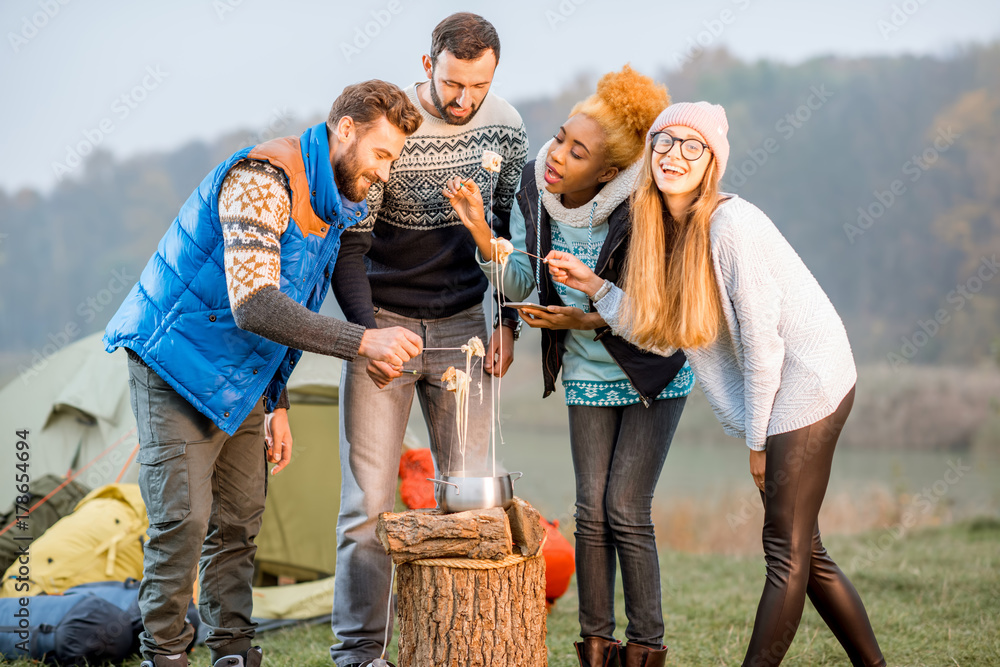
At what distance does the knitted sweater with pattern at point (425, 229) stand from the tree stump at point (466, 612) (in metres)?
0.80

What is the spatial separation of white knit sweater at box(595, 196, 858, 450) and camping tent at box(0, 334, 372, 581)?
2516 mm

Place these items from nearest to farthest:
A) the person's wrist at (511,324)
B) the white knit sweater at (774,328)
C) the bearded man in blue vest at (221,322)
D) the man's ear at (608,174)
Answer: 1. the bearded man in blue vest at (221,322)
2. the white knit sweater at (774,328)
3. the man's ear at (608,174)
4. the person's wrist at (511,324)

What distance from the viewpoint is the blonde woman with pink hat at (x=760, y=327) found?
2338mm

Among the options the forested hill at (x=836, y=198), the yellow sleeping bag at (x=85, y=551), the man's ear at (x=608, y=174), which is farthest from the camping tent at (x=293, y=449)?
the forested hill at (x=836, y=198)

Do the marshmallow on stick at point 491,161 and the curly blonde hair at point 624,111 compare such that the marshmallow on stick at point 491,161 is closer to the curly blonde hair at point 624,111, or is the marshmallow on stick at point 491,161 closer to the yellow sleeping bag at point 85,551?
the curly blonde hair at point 624,111

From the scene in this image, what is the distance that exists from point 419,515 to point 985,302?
2000 cm

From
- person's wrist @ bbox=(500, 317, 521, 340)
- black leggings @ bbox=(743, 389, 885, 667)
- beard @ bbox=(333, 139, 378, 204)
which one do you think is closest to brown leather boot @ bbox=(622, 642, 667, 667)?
black leggings @ bbox=(743, 389, 885, 667)

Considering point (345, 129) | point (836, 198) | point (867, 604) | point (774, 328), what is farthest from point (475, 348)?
point (836, 198)

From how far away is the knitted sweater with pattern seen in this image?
9.02 feet

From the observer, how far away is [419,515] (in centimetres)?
242

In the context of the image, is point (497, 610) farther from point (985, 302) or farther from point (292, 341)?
point (985, 302)

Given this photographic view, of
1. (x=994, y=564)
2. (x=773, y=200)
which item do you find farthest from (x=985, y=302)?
(x=994, y=564)

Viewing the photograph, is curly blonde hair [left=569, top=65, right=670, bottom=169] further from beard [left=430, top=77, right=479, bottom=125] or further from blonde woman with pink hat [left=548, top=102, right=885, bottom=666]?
beard [left=430, top=77, right=479, bottom=125]

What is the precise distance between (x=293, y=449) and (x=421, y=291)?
1888mm
